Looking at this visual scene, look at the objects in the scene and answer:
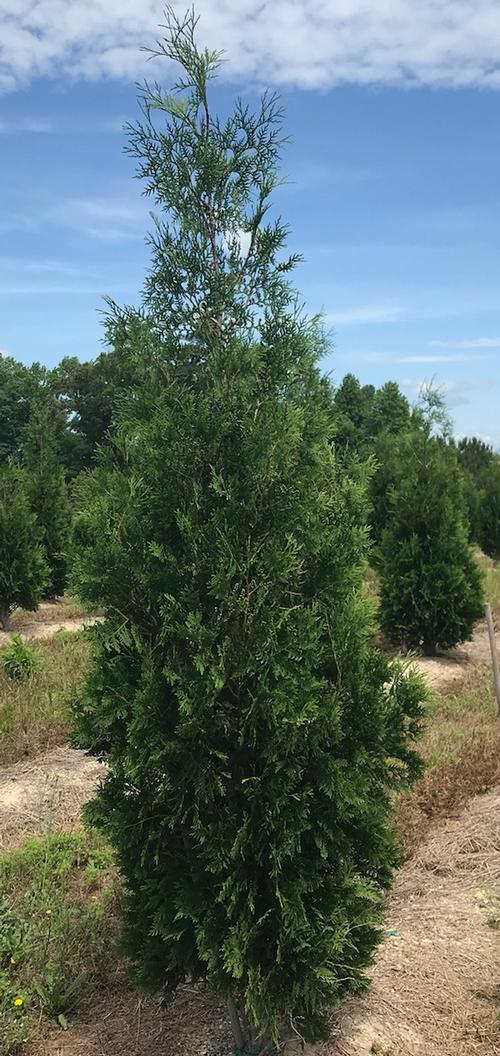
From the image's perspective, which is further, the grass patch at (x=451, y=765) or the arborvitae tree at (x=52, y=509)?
the arborvitae tree at (x=52, y=509)

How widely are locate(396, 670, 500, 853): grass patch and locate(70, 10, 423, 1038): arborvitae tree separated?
1603 millimetres

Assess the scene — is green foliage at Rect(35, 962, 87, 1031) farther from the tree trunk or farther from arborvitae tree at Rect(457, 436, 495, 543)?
arborvitae tree at Rect(457, 436, 495, 543)

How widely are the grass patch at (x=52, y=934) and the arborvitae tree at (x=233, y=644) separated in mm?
711

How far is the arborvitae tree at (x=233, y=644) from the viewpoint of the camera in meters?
3.05

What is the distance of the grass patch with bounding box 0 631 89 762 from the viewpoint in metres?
7.30

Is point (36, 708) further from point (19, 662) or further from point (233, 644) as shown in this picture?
point (233, 644)

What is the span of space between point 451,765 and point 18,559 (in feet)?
34.6

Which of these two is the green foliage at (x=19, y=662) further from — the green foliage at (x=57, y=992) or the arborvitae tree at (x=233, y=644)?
the arborvitae tree at (x=233, y=644)

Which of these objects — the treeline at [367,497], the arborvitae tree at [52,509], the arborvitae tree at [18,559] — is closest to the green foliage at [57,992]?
the treeline at [367,497]

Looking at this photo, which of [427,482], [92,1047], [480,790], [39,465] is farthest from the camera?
[39,465]

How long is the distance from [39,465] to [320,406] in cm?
1783

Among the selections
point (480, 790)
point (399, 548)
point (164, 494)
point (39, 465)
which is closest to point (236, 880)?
point (164, 494)

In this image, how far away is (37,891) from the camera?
14.6 ft

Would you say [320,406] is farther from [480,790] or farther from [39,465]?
[39,465]
